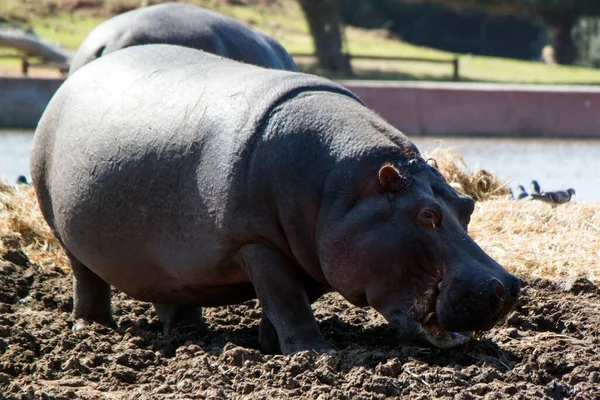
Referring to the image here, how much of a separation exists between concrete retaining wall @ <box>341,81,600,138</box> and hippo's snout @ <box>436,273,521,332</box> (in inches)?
411

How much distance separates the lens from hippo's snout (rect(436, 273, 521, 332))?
3584 millimetres

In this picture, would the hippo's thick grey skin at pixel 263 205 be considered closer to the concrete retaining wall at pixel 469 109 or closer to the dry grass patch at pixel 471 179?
the dry grass patch at pixel 471 179

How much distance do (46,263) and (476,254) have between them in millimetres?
3031

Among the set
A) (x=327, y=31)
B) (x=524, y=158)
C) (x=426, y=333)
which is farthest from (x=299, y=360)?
(x=327, y=31)

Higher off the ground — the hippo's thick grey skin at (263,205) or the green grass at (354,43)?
the hippo's thick grey skin at (263,205)

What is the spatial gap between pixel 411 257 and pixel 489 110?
35.9 feet

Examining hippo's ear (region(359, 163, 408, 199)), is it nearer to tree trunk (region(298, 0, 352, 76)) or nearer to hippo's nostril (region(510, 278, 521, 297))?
hippo's nostril (region(510, 278, 521, 297))

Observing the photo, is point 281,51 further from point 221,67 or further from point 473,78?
point 473,78

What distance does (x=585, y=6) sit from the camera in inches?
942

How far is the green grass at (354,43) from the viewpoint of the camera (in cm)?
2117

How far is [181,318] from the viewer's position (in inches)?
181

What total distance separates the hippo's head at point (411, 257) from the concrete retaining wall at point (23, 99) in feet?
34.3

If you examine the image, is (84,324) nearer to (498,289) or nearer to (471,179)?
(498,289)

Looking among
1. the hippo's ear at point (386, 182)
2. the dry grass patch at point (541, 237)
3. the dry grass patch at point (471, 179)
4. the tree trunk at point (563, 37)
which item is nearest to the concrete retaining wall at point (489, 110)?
the dry grass patch at point (471, 179)
